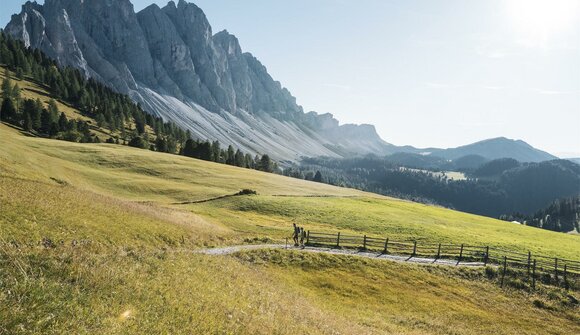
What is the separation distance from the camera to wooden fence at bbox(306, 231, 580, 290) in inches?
1724

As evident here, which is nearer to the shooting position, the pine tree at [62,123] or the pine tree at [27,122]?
the pine tree at [27,122]

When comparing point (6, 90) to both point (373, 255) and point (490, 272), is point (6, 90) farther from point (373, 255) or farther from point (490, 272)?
point (490, 272)

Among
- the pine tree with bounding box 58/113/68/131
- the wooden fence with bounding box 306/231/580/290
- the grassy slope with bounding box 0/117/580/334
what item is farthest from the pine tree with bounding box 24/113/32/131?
the wooden fence with bounding box 306/231/580/290

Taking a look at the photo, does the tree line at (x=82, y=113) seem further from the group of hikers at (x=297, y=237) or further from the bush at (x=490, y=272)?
the bush at (x=490, y=272)

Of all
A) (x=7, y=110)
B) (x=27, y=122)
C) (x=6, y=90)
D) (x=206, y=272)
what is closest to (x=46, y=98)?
(x=6, y=90)

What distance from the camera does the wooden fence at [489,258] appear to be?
43.8 meters

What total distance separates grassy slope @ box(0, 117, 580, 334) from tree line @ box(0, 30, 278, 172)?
4721 cm

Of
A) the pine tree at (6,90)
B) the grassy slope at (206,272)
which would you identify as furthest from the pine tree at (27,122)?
the grassy slope at (206,272)

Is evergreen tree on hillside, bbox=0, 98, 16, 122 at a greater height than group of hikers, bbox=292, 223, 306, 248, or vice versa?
evergreen tree on hillside, bbox=0, 98, 16, 122

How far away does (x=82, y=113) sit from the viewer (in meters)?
163

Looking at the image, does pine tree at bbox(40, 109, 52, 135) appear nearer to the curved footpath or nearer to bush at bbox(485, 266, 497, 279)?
the curved footpath

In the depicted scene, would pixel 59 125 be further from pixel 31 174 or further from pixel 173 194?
pixel 31 174

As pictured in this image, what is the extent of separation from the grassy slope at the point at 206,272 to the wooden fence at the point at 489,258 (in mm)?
5524

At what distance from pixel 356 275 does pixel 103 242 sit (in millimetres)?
24000
